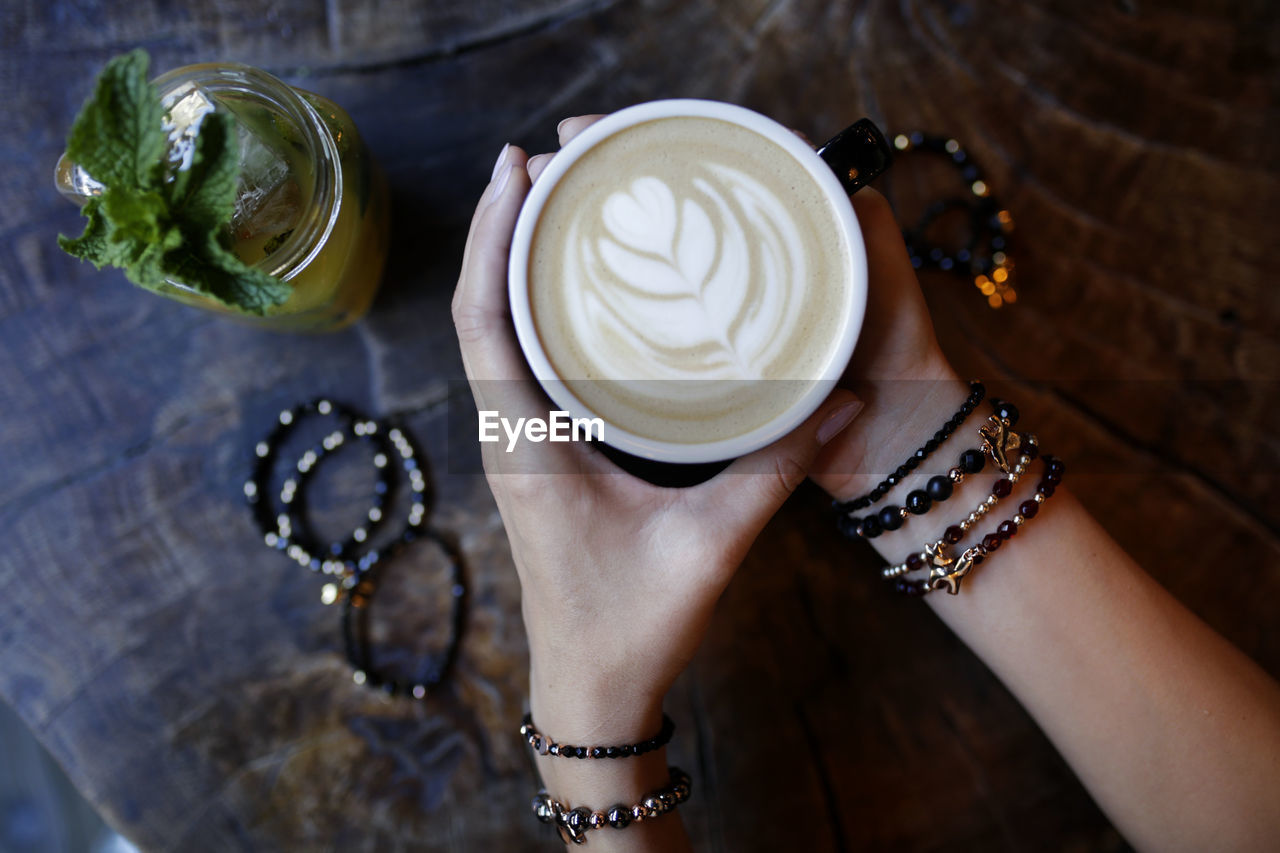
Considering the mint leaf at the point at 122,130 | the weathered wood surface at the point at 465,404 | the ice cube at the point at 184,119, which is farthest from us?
the weathered wood surface at the point at 465,404

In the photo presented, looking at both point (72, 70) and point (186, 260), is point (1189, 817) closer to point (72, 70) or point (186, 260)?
point (186, 260)

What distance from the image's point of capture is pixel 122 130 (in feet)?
2.82

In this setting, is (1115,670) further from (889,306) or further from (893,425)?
(889,306)

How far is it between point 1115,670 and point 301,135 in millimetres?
1345

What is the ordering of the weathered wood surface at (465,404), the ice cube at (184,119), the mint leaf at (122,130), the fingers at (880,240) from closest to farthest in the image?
1. the mint leaf at (122,130)
2. the ice cube at (184,119)
3. the fingers at (880,240)
4. the weathered wood surface at (465,404)

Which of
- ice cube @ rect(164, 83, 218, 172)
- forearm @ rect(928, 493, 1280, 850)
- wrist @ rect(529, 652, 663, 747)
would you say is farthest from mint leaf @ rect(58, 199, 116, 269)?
forearm @ rect(928, 493, 1280, 850)

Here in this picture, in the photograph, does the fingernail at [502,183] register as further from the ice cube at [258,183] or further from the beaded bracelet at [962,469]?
the beaded bracelet at [962,469]

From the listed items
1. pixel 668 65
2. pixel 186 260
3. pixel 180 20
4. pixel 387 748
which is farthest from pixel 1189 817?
pixel 180 20

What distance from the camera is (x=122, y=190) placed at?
0.87 m

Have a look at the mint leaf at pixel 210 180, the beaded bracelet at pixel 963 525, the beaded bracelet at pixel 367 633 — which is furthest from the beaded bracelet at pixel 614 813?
the mint leaf at pixel 210 180

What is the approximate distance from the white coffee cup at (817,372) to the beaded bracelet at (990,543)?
0.38 m

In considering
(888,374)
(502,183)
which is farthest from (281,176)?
(888,374)

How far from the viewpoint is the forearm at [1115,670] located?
1.08 metres

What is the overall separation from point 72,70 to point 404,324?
2.19 feet
